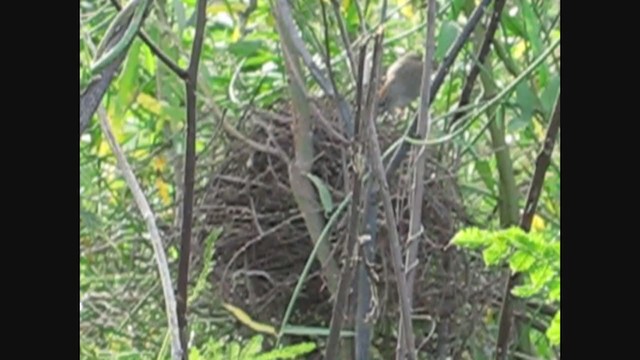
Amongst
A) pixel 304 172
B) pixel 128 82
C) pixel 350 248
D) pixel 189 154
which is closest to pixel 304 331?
pixel 304 172

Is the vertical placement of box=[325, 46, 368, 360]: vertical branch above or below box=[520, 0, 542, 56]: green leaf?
below

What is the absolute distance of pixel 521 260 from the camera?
1.64ft

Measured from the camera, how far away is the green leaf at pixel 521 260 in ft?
1.62

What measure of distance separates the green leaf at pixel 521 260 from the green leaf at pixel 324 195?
724 mm

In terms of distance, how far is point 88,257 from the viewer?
1.47 metres

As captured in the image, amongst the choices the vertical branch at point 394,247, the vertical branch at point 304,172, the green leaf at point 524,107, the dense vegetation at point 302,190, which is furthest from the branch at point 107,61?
the green leaf at point 524,107

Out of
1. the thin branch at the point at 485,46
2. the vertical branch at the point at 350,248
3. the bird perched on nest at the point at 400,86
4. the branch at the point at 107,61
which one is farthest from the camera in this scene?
the bird perched on nest at the point at 400,86

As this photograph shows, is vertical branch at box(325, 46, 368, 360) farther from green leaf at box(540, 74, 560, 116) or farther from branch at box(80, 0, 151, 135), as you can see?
green leaf at box(540, 74, 560, 116)

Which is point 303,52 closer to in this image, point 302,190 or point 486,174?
point 302,190

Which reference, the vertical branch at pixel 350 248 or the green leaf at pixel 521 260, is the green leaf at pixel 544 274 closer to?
the green leaf at pixel 521 260

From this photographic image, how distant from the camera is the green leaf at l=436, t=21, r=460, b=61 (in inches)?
48.1

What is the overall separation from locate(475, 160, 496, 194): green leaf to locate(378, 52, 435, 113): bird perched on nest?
116 mm

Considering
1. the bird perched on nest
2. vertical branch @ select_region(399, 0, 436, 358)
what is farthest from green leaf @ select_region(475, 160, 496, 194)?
vertical branch @ select_region(399, 0, 436, 358)
